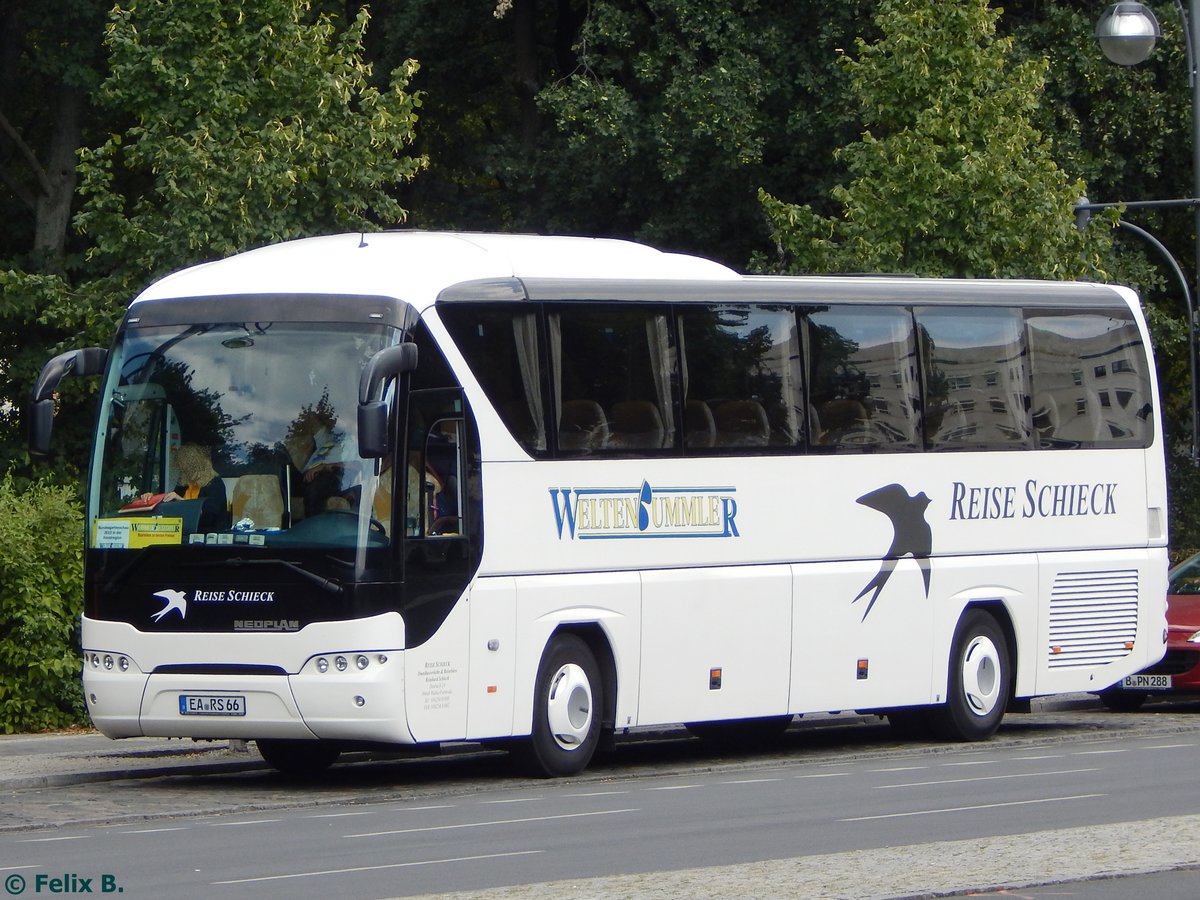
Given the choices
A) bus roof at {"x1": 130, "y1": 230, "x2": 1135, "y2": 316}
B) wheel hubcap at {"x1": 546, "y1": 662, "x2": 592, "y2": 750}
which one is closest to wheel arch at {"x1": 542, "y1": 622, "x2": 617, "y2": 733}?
wheel hubcap at {"x1": 546, "y1": 662, "x2": 592, "y2": 750}

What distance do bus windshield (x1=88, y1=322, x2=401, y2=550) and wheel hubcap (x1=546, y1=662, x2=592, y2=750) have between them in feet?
6.32

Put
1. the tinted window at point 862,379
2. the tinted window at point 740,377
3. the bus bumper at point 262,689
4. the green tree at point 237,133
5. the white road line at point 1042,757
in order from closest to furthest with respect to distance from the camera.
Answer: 1. the bus bumper at point 262,689
2. the tinted window at point 740,377
3. the white road line at point 1042,757
4. the tinted window at point 862,379
5. the green tree at point 237,133

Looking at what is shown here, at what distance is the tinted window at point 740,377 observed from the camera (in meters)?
17.4

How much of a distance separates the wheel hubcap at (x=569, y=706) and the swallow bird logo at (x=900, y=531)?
117 inches

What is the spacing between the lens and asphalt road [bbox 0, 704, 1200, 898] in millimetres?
10438

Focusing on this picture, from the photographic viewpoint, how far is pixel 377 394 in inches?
579

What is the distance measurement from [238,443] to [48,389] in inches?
55.2

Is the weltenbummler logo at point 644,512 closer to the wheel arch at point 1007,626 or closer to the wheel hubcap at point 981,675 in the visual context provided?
the wheel hubcap at point 981,675

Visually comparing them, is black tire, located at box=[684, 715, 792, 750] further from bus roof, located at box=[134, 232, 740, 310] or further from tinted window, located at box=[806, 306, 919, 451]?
bus roof, located at box=[134, 232, 740, 310]

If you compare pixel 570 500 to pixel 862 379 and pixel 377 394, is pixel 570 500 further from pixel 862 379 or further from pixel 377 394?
pixel 862 379

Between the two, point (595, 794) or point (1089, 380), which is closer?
point (595, 794)

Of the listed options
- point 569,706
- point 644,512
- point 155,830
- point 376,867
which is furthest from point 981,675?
point 376,867

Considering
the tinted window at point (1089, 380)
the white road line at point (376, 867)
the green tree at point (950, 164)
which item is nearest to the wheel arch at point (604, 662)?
the white road line at point (376, 867)

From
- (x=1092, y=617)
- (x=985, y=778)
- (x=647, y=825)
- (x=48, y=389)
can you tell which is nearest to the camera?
(x=647, y=825)
